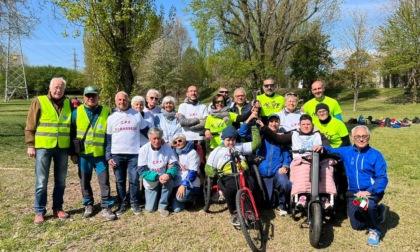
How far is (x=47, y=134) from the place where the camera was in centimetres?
425

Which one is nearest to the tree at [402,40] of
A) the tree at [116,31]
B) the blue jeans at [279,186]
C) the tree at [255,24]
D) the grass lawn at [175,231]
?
the tree at [255,24]

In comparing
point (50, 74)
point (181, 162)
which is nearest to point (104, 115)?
point (181, 162)

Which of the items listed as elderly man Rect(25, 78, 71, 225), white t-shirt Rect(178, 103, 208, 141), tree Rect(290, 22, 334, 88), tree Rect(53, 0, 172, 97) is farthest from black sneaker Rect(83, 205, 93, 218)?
tree Rect(290, 22, 334, 88)

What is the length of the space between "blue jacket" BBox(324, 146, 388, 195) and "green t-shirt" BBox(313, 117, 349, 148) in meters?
0.51

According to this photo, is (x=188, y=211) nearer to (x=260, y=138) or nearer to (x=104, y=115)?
(x=260, y=138)

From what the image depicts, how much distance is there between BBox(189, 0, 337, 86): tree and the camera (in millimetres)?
19406

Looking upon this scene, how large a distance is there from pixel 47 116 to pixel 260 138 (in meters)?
2.93

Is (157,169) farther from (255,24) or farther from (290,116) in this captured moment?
(255,24)

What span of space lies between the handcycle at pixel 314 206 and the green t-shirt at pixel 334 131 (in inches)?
29.7

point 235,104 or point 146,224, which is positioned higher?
point 235,104

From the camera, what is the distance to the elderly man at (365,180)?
3885 mm

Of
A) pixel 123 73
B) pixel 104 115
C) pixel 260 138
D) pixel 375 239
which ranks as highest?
pixel 123 73

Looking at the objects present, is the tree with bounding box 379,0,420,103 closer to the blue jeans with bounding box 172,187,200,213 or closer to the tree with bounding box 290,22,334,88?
the tree with bounding box 290,22,334,88

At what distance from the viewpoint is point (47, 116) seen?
425 centimetres
